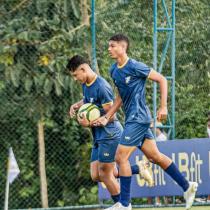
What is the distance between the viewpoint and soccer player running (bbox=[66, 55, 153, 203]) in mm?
10578

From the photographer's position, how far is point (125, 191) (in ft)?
33.9

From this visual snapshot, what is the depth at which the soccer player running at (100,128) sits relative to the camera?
1058cm

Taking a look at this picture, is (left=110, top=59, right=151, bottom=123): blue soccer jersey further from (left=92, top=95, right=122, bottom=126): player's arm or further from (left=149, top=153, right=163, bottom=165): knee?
(left=149, top=153, right=163, bottom=165): knee

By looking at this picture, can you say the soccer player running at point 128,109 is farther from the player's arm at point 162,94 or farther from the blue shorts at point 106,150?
the blue shorts at point 106,150

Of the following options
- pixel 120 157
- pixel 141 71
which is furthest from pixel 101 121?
Answer: pixel 141 71

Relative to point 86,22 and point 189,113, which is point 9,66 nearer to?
point 86,22

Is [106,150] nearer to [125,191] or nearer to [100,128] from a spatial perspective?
[100,128]

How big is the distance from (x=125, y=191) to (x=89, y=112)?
0.98m

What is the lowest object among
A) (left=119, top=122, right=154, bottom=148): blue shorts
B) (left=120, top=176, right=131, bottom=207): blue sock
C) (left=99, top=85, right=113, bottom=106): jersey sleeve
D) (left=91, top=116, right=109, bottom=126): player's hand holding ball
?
(left=120, top=176, right=131, bottom=207): blue sock

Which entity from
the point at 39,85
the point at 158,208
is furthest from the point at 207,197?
the point at 39,85

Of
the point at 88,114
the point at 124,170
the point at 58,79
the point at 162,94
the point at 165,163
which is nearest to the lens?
the point at 162,94

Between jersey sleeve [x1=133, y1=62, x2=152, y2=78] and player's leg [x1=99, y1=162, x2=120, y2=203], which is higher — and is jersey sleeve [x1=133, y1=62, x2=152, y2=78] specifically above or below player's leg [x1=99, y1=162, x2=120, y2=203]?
above

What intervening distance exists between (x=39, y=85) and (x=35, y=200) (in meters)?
1.82

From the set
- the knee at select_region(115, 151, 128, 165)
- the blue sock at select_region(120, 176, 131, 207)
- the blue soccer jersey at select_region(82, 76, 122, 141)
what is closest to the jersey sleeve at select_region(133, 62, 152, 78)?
the blue soccer jersey at select_region(82, 76, 122, 141)
